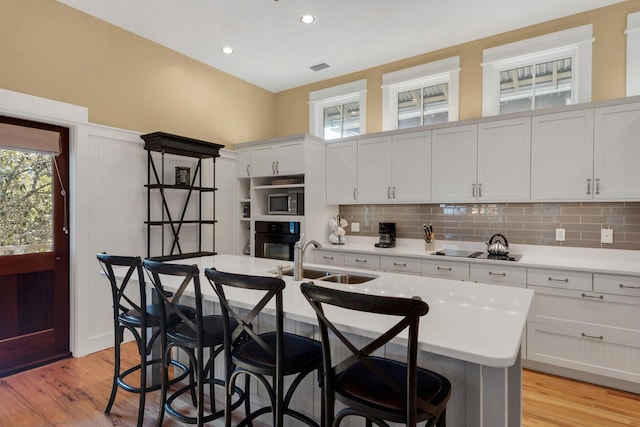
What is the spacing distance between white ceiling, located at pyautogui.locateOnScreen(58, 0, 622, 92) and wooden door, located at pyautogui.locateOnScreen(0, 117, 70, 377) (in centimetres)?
143

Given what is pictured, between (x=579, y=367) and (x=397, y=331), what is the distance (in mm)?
2539

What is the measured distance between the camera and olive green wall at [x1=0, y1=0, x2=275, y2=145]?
2.88 meters

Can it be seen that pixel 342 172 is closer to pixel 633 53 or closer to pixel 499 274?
pixel 499 274

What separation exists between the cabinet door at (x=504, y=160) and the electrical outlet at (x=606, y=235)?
2.28 feet

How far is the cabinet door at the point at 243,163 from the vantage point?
4.71 metres

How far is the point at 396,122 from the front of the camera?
4.30 metres

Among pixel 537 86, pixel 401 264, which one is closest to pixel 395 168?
pixel 401 264

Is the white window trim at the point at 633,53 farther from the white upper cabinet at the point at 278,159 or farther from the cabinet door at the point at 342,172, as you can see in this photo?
the white upper cabinet at the point at 278,159

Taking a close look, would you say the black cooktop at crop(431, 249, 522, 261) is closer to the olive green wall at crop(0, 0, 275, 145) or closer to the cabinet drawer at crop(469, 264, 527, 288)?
the cabinet drawer at crop(469, 264, 527, 288)

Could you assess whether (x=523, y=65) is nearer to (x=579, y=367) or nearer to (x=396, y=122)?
(x=396, y=122)

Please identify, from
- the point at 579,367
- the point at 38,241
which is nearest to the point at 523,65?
the point at 579,367

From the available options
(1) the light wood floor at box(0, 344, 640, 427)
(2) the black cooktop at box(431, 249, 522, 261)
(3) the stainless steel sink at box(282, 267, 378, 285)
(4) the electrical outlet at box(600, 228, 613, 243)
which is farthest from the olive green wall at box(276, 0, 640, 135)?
(1) the light wood floor at box(0, 344, 640, 427)

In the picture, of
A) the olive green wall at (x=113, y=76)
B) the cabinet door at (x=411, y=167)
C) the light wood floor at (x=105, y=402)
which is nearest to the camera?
the light wood floor at (x=105, y=402)

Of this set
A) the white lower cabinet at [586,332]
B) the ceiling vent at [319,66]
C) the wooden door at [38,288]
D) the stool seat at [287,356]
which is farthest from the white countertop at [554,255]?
the wooden door at [38,288]
